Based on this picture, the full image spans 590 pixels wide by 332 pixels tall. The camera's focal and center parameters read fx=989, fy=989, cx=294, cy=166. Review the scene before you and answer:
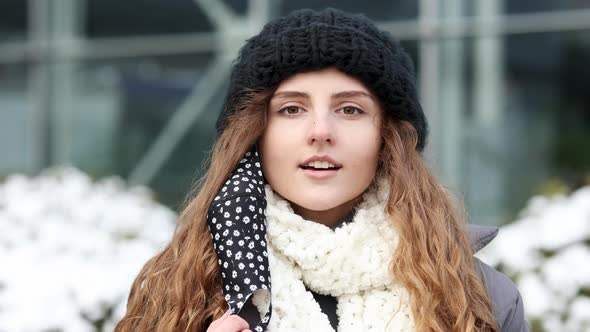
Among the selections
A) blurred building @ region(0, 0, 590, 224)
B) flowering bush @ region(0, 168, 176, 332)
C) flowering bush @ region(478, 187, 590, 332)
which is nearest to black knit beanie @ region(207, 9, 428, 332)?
flowering bush @ region(0, 168, 176, 332)

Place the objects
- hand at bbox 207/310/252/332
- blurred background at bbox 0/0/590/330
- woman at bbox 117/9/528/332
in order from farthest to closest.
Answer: blurred background at bbox 0/0/590/330 → woman at bbox 117/9/528/332 → hand at bbox 207/310/252/332

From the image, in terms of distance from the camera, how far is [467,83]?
7434 millimetres

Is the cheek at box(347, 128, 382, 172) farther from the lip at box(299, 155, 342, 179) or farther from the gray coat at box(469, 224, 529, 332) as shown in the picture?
the gray coat at box(469, 224, 529, 332)

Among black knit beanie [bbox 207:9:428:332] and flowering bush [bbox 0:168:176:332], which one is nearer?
black knit beanie [bbox 207:9:428:332]

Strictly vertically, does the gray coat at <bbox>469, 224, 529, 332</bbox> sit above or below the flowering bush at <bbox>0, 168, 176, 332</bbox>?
above

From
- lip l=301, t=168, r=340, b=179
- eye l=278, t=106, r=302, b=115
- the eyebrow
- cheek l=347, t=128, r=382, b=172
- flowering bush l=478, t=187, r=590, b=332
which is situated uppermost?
the eyebrow

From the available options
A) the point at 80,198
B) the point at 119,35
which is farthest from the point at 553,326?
the point at 119,35

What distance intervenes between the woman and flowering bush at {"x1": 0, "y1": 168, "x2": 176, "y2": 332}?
3.08ft

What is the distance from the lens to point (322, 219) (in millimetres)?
2307

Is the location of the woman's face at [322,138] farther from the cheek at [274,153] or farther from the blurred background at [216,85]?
the blurred background at [216,85]

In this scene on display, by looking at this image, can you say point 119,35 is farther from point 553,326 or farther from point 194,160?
point 553,326

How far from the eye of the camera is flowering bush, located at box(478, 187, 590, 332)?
3.55m

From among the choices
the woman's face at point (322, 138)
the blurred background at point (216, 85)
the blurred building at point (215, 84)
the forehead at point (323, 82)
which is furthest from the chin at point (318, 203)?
the blurred building at point (215, 84)

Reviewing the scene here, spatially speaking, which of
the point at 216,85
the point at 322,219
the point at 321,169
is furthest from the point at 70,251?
the point at 216,85
